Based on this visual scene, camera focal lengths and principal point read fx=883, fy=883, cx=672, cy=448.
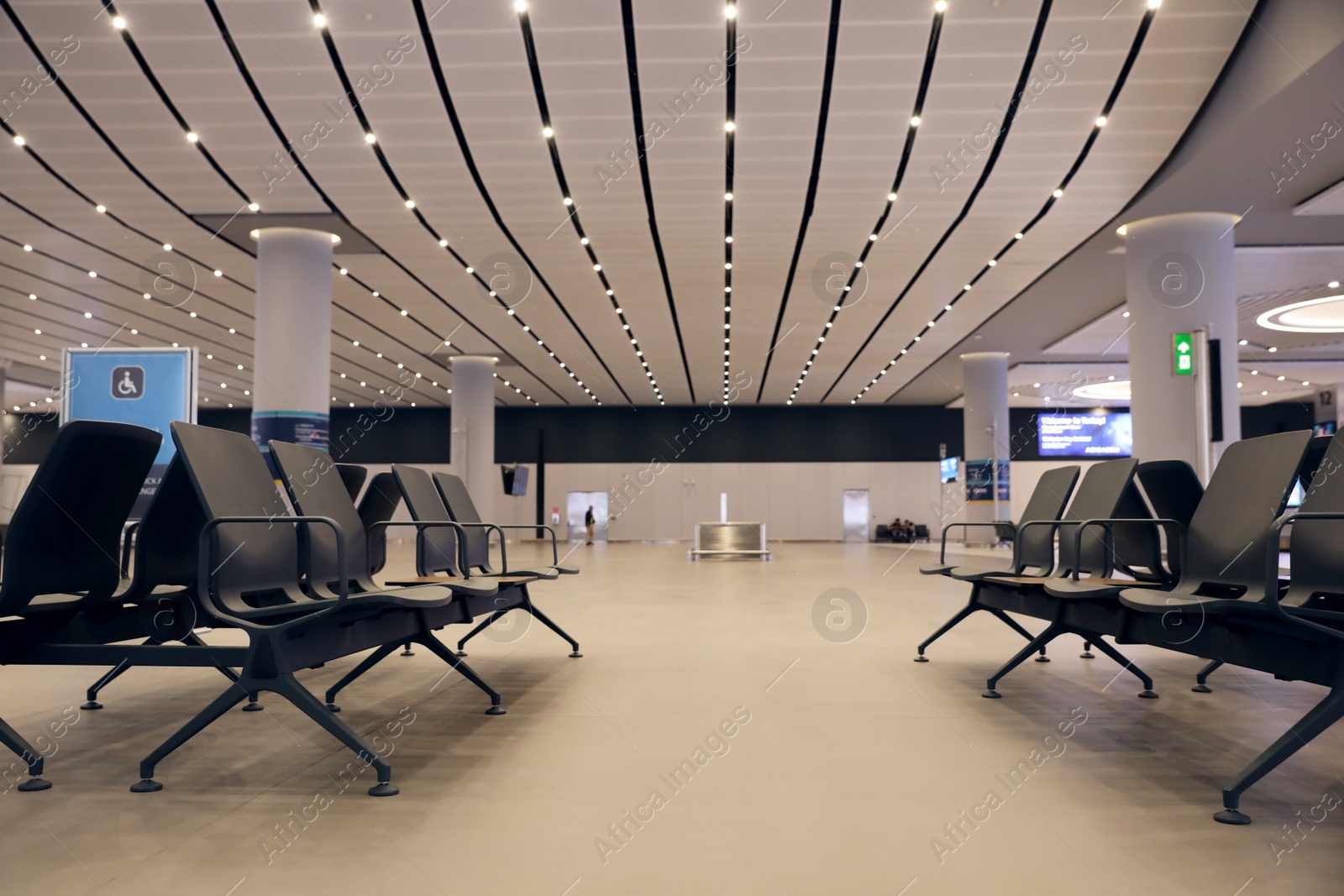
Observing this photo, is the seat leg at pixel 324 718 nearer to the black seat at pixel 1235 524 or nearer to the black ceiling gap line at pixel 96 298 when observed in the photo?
the black seat at pixel 1235 524

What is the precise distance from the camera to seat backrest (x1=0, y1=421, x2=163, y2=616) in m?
2.81

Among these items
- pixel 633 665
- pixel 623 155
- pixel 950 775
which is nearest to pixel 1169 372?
pixel 623 155

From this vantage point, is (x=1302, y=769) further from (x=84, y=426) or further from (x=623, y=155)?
(x=623, y=155)

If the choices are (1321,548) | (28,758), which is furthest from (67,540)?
(1321,548)

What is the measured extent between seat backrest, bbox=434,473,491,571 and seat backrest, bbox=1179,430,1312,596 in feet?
11.8

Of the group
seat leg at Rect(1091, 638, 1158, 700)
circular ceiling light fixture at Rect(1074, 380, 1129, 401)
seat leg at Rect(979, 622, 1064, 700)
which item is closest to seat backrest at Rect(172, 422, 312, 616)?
seat leg at Rect(979, 622, 1064, 700)

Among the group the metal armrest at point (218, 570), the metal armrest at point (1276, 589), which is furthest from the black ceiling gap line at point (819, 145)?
the metal armrest at point (218, 570)

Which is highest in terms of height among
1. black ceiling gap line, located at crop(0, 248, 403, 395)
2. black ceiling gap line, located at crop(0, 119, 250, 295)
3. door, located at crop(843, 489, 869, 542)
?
black ceiling gap line, located at crop(0, 119, 250, 295)

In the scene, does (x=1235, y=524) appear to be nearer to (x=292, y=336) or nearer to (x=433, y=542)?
(x=433, y=542)

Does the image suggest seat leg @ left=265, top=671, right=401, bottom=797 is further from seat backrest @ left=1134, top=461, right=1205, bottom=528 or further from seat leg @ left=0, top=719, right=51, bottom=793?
seat backrest @ left=1134, top=461, right=1205, bottom=528

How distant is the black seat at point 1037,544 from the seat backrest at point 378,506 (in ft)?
11.3

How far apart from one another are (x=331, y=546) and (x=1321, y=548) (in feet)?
12.3

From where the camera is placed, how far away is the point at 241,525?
122 inches

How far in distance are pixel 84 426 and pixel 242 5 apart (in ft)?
18.0
